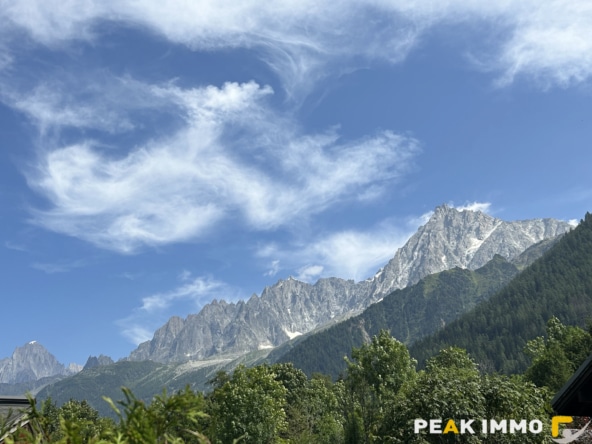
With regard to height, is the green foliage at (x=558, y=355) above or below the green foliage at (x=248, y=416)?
above

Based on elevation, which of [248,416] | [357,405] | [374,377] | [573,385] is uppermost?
[374,377]

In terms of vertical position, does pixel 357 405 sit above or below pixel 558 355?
below

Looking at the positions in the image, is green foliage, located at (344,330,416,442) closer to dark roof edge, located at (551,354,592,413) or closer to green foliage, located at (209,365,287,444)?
green foliage, located at (209,365,287,444)

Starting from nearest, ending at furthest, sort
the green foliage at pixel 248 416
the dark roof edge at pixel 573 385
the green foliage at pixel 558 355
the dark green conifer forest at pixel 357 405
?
the dark green conifer forest at pixel 357 405, the dark roof edge at pixel 573 385, the green foliage at pixel 248 416, the green foliage at pixel 558 355

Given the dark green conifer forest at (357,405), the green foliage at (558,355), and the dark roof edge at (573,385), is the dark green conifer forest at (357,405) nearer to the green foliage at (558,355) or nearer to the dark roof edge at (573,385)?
the green foliage at (558,355)

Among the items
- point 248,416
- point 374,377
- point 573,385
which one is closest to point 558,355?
point 374,377

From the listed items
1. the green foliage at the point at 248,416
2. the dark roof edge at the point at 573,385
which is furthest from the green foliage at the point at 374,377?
the dark roof edge at the point at 573,385

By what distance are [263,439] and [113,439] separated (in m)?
61.6

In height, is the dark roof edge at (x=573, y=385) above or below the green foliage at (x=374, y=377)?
below

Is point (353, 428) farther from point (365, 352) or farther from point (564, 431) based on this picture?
point (564, 431)

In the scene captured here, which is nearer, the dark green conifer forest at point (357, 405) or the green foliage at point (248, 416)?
the dark green conifer forest at point (357, 405)

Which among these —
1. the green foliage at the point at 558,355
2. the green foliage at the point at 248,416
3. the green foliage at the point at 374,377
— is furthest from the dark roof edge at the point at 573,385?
the green foliage at the point at 558,355

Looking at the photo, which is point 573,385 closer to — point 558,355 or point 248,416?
point 248,416

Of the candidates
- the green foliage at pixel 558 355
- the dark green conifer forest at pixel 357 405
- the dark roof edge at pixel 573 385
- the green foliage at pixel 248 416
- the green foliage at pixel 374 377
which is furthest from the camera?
the green foliage at pixel 558 355
